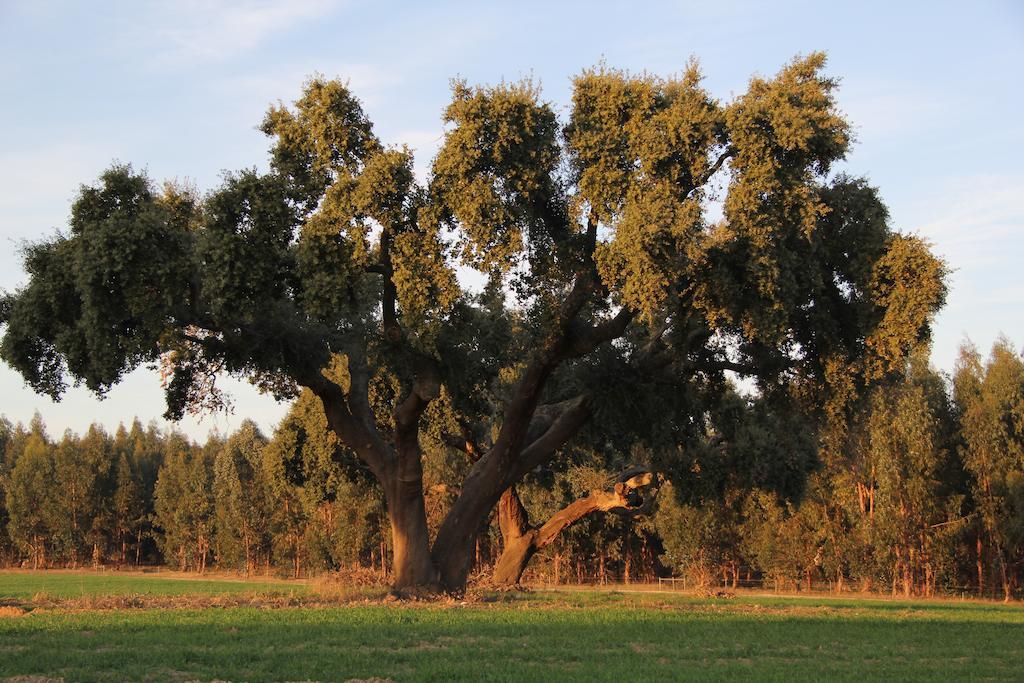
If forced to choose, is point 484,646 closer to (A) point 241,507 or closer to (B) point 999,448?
(B) point 999,448

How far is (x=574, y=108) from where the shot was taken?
945 inches

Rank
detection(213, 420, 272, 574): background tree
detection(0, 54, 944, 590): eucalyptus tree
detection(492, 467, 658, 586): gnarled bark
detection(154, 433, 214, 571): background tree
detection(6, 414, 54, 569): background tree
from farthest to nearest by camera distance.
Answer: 1. detection(6, 414, 54, 569): background tree
2. detection(154, 433, 214, 571): background tree
3. detection(213, 420, 272, 574): background tree
4. detection(492, 467, 658, 586): gnarled bark
5. detection(0, 54, 944, 590): eucalyptus tree

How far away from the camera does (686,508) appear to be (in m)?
56.8

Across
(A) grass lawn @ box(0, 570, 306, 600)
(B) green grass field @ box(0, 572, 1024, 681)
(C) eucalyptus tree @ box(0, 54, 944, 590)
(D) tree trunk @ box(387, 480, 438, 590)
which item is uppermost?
(C) eucalyptus tree @ box(0, 54, 944, 590)

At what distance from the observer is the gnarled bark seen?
110ft

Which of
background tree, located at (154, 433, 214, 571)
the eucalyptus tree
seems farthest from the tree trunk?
background tree, located at (154, 433, 214, 571)

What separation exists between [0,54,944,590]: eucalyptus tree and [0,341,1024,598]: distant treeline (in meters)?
4.57

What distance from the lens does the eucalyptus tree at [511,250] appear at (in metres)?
22.0

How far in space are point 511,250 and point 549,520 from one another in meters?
14.1

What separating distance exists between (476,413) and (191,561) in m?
61.9

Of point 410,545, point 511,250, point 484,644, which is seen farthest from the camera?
point 410,545

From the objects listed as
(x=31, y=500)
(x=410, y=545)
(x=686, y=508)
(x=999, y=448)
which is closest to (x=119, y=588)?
(x=410, y=545)

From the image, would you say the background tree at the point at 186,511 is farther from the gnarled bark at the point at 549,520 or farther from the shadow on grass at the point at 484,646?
the shadow on grass at the point at 484,646

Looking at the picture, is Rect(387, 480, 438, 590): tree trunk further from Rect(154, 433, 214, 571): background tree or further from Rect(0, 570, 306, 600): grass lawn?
Rect(154, 433, 214, 571): background tree
